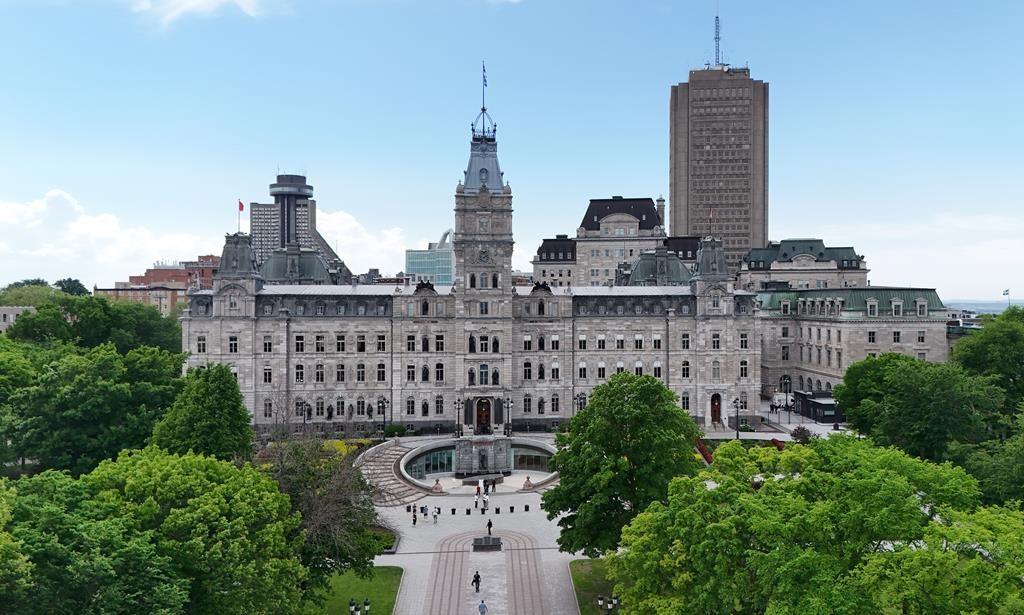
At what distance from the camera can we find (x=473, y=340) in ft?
274

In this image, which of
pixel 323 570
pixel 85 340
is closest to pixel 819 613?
pixel 323 570

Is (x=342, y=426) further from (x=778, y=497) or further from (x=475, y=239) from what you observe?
(x=778, y=497)

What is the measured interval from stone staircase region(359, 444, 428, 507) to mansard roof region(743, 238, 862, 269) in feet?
304

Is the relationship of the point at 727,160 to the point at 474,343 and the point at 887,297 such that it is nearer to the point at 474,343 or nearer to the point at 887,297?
the point at 887,297

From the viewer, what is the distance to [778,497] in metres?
30.9

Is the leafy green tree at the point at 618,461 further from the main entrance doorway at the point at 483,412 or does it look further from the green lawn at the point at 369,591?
the main entrance doorway at the point at 483,412

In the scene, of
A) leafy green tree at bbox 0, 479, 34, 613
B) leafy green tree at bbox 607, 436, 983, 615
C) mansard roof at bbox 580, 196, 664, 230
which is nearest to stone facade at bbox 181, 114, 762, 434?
leafy green tree at bbox 607, 436, 983, 615

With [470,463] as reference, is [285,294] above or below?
above

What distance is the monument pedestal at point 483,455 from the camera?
75.6 m

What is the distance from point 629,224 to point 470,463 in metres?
80.0

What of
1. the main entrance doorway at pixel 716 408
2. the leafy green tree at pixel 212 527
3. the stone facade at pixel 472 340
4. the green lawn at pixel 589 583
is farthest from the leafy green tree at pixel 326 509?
the main entrance doorway at pixel 716 408

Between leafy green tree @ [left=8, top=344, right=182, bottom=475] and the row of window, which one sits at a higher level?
the row of window

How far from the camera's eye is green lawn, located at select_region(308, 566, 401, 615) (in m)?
42.2

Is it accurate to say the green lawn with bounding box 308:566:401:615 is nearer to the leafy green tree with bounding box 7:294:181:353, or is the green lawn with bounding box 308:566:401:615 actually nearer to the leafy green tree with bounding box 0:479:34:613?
the leafy green tree with bounding box 0:479:34:613
